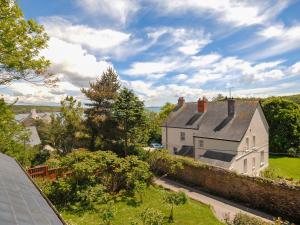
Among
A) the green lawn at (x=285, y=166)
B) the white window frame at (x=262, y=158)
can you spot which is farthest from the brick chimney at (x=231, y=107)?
the green lawn at (x=285, y=166)

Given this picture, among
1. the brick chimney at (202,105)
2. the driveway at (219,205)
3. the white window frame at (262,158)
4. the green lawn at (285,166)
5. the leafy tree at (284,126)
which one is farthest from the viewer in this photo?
the leafy tree at (284,126)

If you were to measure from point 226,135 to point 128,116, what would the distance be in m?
11.7

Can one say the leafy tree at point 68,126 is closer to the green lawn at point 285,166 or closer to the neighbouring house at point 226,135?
Result: the neighbouring house at point 226,135

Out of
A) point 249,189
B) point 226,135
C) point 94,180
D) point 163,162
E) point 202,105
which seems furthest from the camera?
point 202,105

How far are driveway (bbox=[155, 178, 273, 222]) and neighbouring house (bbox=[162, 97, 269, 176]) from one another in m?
6.04

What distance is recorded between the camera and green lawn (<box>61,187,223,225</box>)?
47.2 feet

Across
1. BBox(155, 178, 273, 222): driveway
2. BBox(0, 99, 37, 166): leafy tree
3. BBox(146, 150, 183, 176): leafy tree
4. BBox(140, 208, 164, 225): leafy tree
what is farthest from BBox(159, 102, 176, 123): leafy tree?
BBox(140, 208, 164, 225): leafy tree

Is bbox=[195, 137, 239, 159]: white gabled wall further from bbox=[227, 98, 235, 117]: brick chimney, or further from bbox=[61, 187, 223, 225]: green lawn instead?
bbox=[61, 187, 223, 225]: green lawn

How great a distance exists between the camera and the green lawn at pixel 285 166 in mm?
30252

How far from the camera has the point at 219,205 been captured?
60.7ft

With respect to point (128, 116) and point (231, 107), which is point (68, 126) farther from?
point (231, 107)

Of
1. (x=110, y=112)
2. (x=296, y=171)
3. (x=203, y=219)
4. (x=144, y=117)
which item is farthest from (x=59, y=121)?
(x=296, y=171)

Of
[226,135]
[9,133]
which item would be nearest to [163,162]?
[226,135]

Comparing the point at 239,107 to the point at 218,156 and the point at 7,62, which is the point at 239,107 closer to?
the point at 218,156
